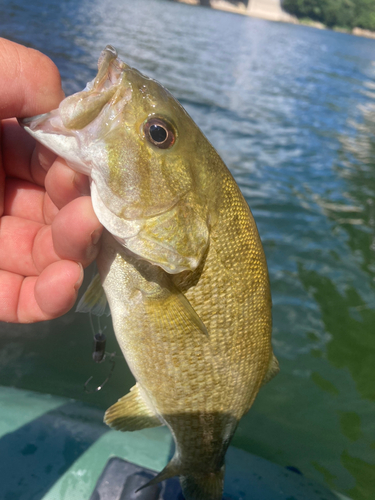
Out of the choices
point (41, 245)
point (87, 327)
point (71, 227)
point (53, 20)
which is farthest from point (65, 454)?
point (53, 20)

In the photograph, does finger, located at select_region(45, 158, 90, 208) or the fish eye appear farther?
finger, located at select_region(45, 158, 90, 208)

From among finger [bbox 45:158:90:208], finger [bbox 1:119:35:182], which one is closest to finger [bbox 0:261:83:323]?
finger [bbox 45:158:90:208]

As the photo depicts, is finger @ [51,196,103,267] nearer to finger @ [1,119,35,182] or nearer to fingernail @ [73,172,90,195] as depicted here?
fingernail @ [73,172,90,195]

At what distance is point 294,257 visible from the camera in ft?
20.8

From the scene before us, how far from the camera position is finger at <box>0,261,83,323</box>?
1794mm

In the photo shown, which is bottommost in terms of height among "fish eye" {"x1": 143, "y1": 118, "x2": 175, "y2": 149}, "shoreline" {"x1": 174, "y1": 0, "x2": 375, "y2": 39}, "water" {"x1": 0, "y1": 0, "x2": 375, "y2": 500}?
"water" {"x1": 0, "y1": 0, "x2": 375, "y2": 500}

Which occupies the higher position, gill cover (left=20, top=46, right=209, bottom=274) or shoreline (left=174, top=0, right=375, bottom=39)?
shoreline (left=174, top=0, right=375, bottom=39)

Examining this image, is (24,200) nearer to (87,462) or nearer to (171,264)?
(171,264)

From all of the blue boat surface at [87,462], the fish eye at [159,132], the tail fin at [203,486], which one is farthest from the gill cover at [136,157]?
the blue boat surface at [87,462]

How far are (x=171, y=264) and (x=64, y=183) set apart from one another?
644 millimetres

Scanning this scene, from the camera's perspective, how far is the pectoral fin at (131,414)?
2.14 m

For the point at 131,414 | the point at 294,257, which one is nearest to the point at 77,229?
the point at 131,414

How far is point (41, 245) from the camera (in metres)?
2.05

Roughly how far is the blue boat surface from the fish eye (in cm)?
192
